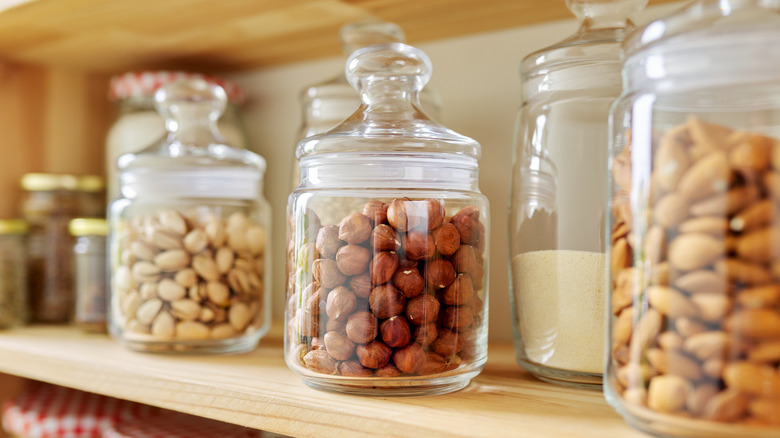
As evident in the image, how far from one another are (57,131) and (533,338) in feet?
2.67

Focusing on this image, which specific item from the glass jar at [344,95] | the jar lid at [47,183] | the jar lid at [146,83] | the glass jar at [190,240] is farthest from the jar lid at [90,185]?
the glass jar at [344,95]

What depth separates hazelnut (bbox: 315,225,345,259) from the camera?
50cm

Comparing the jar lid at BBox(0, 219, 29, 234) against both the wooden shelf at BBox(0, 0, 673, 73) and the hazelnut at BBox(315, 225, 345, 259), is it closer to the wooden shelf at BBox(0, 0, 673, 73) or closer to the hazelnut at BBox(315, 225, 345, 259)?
the wooden shelf at BBox(0, 0, 673, 73)

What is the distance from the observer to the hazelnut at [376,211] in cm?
50

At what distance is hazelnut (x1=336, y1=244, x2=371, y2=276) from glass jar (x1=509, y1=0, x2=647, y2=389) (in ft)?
0.48

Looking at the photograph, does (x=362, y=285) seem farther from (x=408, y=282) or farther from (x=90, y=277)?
(x=90, y=277)

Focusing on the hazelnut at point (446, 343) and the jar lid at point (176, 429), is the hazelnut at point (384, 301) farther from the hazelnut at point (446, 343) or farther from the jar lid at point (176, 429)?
the jar lid at point (176, 429)

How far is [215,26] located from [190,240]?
0.97 feet

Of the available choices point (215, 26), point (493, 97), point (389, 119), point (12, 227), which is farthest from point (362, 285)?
point (12, 227)

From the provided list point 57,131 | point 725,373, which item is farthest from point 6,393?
point 725,373

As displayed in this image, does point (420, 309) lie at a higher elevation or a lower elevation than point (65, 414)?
higher

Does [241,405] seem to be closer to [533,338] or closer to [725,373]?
[533,338]

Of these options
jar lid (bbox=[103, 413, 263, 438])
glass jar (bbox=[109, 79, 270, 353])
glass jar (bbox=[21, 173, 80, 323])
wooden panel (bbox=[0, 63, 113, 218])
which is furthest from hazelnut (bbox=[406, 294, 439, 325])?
wooden panel (bbox=[0, 63, 113, 218])

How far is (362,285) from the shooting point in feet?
1.61
